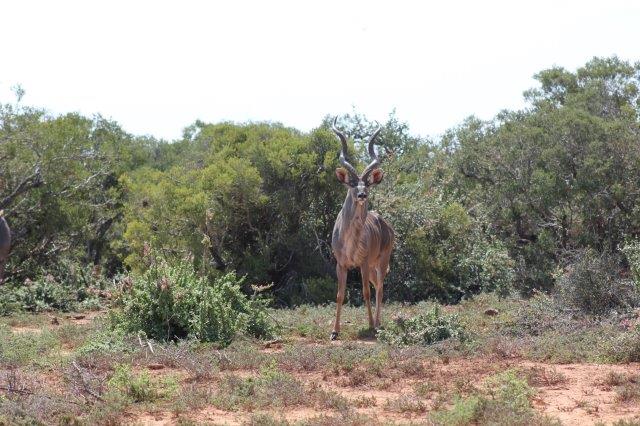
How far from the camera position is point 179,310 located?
11844 millimetres

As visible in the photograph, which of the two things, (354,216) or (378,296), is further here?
(378,296)

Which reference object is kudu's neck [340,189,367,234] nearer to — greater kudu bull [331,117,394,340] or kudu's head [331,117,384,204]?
greater kudu bull [331,117,394,340]

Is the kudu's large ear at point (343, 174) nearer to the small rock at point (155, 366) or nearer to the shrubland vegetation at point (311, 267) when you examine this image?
the shrubland vegetation at point (311, 267)

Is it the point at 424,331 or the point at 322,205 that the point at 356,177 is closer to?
the point at 424,331

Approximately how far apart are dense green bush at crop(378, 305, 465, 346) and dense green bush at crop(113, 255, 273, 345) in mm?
1813

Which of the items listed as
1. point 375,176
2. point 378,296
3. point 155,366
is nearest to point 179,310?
point 155,366

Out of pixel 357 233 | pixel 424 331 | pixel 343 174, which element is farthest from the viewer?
pixel 343 174

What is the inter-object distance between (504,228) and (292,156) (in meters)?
4.85

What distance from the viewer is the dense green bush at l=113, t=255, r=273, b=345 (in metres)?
11.7

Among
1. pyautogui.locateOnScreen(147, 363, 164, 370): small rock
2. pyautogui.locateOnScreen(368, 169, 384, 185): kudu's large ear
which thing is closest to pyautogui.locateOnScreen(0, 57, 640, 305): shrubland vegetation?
pyautogui.locateOnScreen(368, 169, 384, 185): kudu's large ear

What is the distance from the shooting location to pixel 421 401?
8.11 m

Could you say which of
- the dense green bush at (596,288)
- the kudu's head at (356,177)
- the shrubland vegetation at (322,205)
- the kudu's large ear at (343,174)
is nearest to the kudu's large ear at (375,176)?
the kudu's head at (356,177)

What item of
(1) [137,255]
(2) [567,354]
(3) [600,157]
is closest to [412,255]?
(3) [600,157]

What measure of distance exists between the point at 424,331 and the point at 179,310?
3243 millimetres
